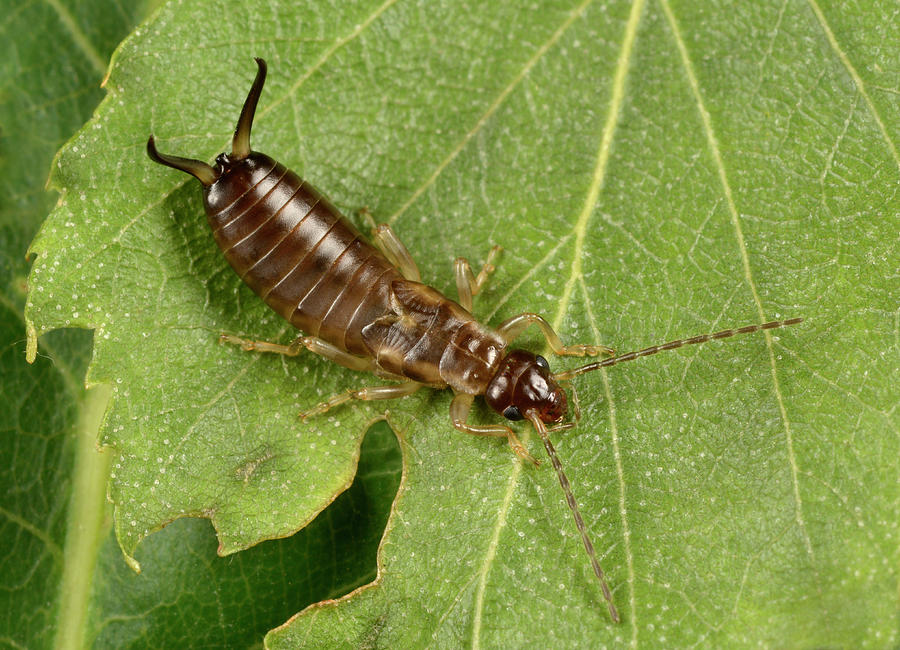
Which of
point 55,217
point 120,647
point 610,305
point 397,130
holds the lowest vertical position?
point 120,647

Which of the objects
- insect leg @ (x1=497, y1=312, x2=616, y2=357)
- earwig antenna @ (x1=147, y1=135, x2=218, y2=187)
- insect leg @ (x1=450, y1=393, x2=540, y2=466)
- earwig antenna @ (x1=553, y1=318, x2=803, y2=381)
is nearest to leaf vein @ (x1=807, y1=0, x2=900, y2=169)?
earwig antenna @ (x1=553, y1=318, x2=803, y2=381)

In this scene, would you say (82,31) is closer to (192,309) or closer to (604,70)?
(192,309)

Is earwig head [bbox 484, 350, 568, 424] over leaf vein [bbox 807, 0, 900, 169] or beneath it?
beneath

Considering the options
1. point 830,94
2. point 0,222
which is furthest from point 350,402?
point 830,94

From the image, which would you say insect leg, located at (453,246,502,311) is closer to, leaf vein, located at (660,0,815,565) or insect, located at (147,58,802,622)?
insect, located at (147,58,802,622)

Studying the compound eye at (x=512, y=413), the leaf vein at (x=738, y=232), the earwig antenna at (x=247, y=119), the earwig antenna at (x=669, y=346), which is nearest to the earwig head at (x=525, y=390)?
the compound eye at (x=512, y=413)

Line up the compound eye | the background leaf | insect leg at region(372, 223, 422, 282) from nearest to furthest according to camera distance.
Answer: the compound eye → insect leg at region(372, 223, 422, 282) → the background leaf

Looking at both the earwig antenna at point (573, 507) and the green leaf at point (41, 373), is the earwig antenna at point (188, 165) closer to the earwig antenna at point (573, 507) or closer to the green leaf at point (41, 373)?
the green leaf at point (41, 373)
